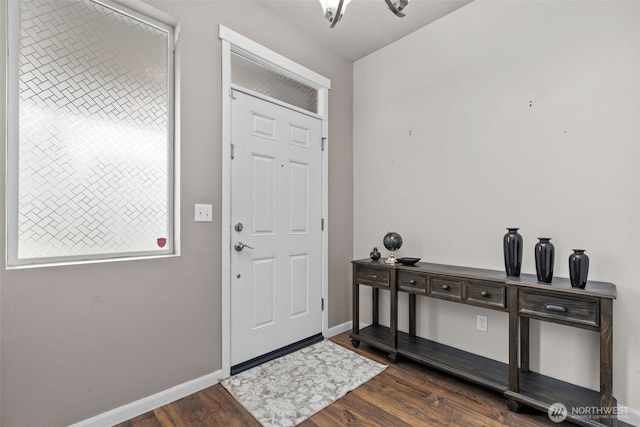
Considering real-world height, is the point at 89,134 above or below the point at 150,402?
above

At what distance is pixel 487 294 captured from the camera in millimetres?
1978

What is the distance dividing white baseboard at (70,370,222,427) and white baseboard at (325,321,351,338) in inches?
45.6

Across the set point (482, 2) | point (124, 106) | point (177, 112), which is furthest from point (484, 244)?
point (124, 106)

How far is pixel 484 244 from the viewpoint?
232 centimetres

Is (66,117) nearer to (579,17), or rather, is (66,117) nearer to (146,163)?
(146,163)

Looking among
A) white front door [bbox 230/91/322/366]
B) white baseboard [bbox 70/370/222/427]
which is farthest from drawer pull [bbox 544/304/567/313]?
white baseboard [bbox 70/370/222/427]

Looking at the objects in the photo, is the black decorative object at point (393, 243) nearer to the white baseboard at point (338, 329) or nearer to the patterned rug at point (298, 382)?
the patterned rug at point (298, 382)

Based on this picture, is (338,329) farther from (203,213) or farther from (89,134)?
(89,134)

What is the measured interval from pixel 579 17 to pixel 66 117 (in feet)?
10.3

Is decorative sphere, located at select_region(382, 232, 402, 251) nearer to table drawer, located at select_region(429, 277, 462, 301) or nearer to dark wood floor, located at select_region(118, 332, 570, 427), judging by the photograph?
table drawer, located at select_region(429, 277, 462, 301)

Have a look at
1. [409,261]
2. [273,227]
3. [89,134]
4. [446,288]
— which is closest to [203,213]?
[273,227]

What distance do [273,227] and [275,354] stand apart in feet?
3.48

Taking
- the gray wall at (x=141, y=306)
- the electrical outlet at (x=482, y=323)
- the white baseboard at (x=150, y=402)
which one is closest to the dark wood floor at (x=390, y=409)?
the white baseboard at (x=150, y=402)

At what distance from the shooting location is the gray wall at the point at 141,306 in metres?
1.47
